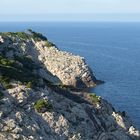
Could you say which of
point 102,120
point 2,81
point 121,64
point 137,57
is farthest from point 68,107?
point 137,57

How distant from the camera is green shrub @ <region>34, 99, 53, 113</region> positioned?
52.3 metres

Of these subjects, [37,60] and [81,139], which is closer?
[81,139]

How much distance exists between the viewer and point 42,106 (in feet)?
173

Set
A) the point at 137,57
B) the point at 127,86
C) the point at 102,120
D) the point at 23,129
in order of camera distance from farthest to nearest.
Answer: the point at 137,57 → the point at 127,86 → the point at 102,120 → the point at 23,129

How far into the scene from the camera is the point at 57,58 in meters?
123

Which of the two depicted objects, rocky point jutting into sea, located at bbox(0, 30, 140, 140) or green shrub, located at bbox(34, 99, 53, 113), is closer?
rocky point jutting into sea, located at bbox(0, 30, 140, 140)

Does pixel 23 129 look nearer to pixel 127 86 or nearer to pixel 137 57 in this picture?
pixel 127 86

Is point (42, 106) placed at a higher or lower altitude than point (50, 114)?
higher

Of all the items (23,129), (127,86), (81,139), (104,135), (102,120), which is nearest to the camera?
(23,129)

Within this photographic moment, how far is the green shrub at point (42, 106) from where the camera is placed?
172ft

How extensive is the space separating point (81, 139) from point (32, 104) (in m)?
7.21

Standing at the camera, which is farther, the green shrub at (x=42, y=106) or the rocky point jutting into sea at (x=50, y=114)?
the green shrub at (x=42, y=106)

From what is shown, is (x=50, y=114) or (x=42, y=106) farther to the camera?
(x=42, y=106)

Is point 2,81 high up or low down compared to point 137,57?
up
